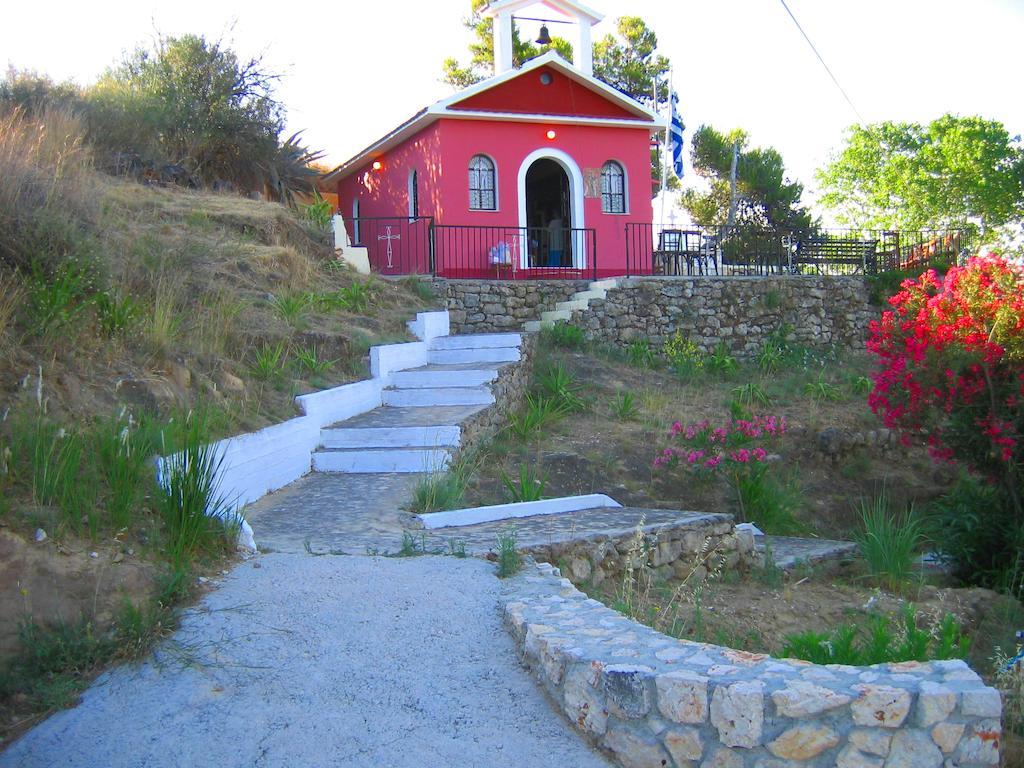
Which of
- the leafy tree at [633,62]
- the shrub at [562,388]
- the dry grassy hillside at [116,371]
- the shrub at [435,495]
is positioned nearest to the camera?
the dry grassy hillside at [116,371]

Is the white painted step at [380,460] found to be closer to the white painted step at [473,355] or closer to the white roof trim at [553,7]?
the white painted step at [473,355]

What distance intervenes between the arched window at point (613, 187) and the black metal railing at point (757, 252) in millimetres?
498

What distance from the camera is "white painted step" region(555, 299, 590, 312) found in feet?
44.4

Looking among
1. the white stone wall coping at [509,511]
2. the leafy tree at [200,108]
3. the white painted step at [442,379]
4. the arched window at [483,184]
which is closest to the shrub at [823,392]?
the white painted step at [442,379]

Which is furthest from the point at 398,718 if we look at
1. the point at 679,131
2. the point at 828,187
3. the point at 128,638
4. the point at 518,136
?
the point at 828,187

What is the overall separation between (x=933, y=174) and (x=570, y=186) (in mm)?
21543

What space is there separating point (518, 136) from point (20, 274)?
1096 centimetres

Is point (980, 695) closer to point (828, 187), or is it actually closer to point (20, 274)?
point (20, 274)

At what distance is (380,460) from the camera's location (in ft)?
25.2

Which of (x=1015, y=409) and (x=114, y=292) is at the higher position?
(x=114, y=292)

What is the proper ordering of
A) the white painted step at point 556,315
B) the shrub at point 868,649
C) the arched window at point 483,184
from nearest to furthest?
the shrub at point 868,649 → the white painted step at point 556,315 → the arched window at point 483,184

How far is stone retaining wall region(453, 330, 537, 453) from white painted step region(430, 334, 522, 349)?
149mm

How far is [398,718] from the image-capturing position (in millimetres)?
3314

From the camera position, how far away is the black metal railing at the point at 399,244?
15617 millimetres
